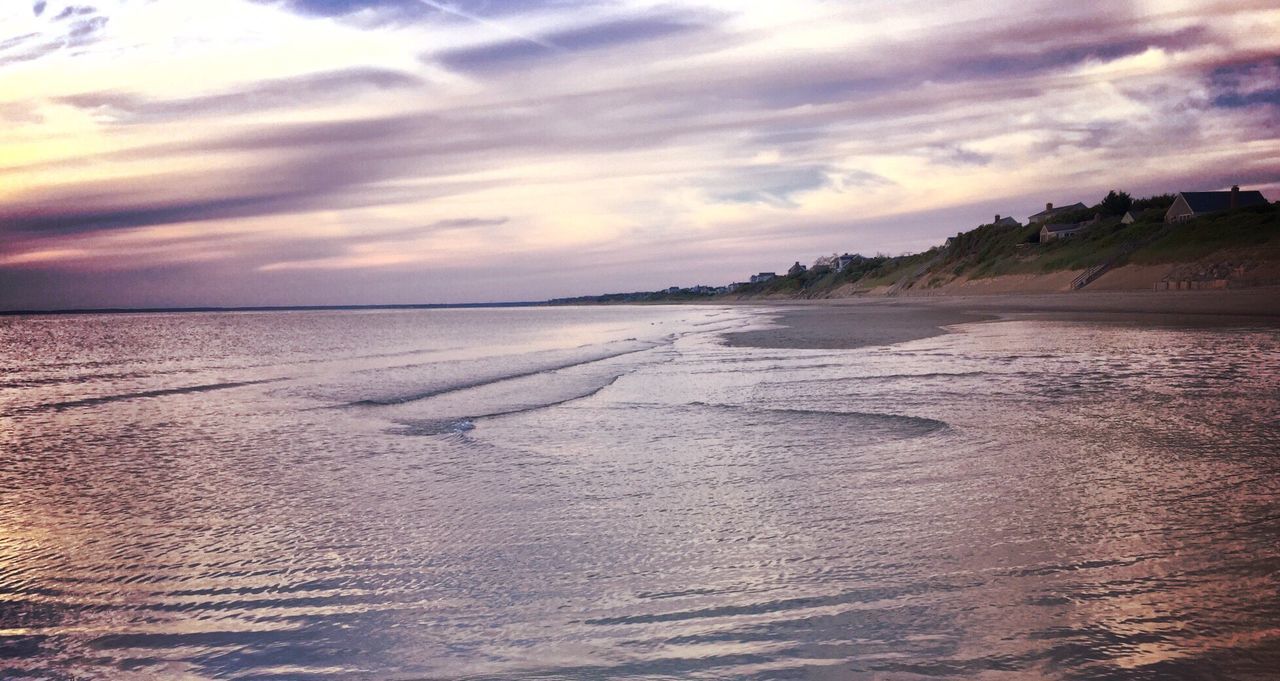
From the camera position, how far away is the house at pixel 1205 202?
68.7 m

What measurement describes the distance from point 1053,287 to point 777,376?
54.7 metres

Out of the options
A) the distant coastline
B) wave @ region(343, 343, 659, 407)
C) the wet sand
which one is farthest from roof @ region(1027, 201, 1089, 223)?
wave @ region(343, 343, 659, 407)

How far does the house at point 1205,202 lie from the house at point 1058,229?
31.6ft

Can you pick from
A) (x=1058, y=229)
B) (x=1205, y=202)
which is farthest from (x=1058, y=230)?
(x=1205, y=202)

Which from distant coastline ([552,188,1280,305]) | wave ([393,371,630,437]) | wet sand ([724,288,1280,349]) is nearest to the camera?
wave ([393,371,630,437])

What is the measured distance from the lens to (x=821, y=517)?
6.62m

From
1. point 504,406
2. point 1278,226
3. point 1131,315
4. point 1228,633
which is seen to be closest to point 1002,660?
point 1228,633

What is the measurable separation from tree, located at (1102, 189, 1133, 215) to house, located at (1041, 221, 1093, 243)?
4151 mm

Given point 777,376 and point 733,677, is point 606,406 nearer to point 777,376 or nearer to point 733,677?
point 777,376

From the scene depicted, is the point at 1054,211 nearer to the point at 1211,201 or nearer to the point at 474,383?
the point at 1211,201

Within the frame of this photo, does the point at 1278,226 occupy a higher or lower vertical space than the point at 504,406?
higher

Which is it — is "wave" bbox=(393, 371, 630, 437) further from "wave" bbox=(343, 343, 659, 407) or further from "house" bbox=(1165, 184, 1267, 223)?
"house" bbox=(1165, 184, 1267, 223)

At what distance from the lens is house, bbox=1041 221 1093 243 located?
263ft

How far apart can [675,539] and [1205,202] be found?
267 feet
